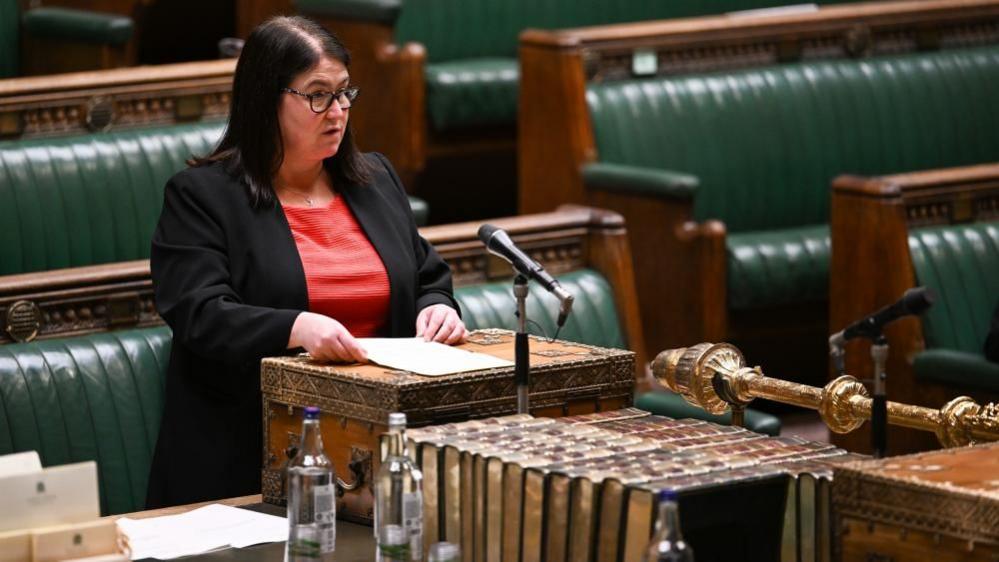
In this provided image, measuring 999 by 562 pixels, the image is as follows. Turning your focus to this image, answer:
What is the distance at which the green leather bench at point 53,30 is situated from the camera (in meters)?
4.90

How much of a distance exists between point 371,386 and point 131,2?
10.3 feet

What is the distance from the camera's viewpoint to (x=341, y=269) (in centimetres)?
296

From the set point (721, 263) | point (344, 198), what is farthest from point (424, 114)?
point (344, 198)

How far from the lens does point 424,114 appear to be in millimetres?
5180

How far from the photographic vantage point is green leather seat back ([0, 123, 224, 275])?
12.8ft

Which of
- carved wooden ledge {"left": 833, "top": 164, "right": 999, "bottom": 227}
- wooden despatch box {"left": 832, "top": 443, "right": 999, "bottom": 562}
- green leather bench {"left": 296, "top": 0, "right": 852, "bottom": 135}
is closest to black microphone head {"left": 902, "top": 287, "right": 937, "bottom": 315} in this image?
wooden despatch box {"left": 832, "top": 443, "right": 999, "bottom": 562}

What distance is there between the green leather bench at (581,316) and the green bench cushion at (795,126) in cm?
114

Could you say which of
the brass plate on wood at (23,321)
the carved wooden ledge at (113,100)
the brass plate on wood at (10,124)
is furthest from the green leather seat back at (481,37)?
the brass plate on wood at (23,321)

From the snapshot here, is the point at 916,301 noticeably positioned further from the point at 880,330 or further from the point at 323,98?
the point at 323,98

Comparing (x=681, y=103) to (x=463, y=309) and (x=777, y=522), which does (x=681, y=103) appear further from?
(x=777, y=522)

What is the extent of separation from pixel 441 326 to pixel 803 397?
0.64 metres

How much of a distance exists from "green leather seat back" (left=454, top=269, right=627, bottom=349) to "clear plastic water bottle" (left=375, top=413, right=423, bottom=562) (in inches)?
53.6

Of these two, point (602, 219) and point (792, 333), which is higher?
point (602, 219)

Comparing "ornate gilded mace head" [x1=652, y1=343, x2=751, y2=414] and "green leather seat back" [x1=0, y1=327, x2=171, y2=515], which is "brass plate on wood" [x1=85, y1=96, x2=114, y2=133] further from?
"ornate gilded mace head" [x1=652, y1=343, x2=751, y2=414]
